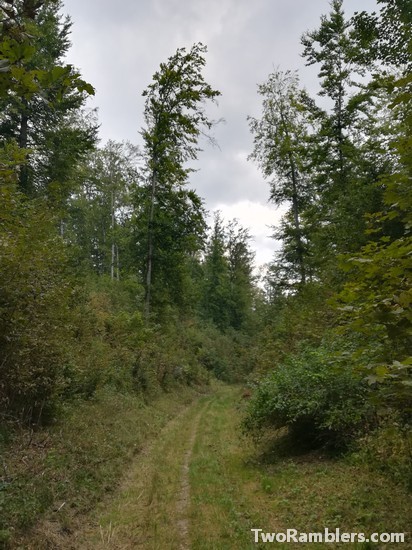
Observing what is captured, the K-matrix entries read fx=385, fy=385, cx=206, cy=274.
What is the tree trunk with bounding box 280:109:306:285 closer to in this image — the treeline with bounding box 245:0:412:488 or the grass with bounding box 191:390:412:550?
the treeline with bounding box 245:0:412:488

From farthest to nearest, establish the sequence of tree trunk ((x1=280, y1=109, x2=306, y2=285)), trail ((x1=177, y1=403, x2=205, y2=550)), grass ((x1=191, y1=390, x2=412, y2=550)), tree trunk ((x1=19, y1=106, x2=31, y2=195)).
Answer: tree trunk ((x1=280, y1=109, x2=306, y2=285)), tree trunk ((x1=19, y1=106, x2=31, y2=195)), trail ((x1=177, y1=403, x2=205, y2=550)), grass ((x1=191, y1=390, x2=412, y2=550))

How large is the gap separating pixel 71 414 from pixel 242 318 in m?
38.4

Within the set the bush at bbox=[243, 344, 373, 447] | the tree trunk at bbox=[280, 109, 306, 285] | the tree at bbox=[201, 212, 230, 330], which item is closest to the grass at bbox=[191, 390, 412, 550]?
the bush at bbox=[243, 344, 373, 447]

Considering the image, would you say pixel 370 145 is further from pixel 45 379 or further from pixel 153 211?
pixel 45 379

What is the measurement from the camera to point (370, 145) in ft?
48.3

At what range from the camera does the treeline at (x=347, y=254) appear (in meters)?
2.85

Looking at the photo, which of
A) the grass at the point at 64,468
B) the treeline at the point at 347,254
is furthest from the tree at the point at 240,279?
the grass at the point at 64,468

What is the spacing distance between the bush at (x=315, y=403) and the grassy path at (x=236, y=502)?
64 centimetres

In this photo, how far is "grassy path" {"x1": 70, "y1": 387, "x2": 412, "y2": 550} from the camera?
5.26m

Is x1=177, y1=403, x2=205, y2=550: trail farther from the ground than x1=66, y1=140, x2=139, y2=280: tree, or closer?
closer

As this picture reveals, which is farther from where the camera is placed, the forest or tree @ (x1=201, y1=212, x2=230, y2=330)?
tree @ (x1=201, y1=212, x2=230, y2=330)

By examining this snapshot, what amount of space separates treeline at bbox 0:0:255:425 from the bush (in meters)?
4.74

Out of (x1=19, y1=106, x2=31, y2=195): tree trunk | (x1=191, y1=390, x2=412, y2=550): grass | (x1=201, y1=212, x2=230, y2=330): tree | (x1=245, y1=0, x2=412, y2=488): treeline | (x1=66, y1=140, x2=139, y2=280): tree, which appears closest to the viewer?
(x1=245, y1=0, x2=412, y2=488): treeline

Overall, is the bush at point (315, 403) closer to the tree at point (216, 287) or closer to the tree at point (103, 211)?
the tree at point (103, 211)
